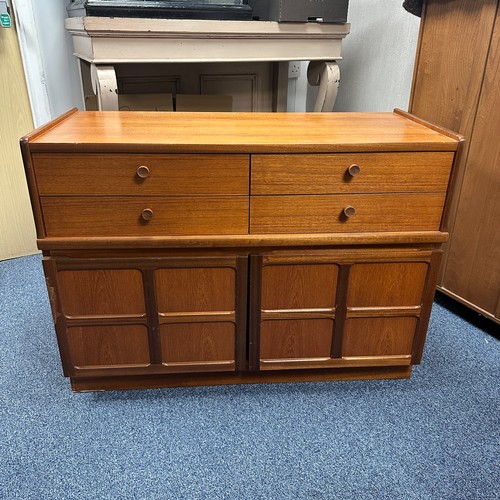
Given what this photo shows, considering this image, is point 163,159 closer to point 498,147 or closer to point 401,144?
point 401,144

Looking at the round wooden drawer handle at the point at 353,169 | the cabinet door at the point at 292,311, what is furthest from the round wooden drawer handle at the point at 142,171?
the round wooden drawer handle at the point at 353,169

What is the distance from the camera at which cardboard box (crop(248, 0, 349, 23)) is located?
1491 millimetres

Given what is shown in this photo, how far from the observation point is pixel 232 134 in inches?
42.3

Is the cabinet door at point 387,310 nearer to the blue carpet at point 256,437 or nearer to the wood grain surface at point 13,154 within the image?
the blue carpet at point 256,437

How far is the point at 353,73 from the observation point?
2.01m

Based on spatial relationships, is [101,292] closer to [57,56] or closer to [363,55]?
[57,56]

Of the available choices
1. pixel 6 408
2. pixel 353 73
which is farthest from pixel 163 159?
pixel 353 73

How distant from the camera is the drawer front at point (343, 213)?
3.49 ft

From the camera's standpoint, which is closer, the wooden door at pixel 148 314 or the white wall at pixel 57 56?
the wooden door at pixel 148 314

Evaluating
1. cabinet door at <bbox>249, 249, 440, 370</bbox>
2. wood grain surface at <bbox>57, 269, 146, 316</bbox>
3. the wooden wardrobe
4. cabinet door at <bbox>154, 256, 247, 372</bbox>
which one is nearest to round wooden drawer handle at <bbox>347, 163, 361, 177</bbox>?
cabinet door at <bbox>249, 249, 440, 370</bbox>

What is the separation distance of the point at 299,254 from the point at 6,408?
2.72 ft

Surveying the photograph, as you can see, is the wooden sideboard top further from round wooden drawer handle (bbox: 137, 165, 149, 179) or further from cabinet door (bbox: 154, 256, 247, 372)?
cabinet door (bbox: 154, 256, 247, 372)

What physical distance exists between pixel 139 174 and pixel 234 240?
25cm

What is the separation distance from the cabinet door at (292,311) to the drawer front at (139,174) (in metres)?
0.21
